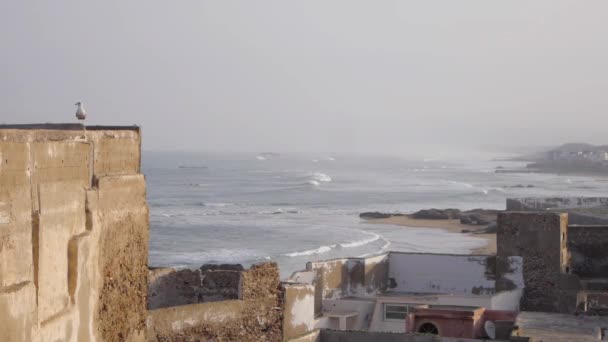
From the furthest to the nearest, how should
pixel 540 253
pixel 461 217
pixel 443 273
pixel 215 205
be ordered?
pixel 215 205
pixel 461 217
pixel 443 273
pixel 540 253

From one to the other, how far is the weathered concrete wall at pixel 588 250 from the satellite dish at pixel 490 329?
599cm

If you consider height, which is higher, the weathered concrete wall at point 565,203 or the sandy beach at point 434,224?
the weathered concrete wall at point 565,203

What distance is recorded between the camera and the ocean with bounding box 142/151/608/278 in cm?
5081

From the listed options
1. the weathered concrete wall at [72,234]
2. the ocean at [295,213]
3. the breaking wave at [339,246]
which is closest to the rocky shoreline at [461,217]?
the ocean at [295,213]

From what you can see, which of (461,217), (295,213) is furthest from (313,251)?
(295,213)

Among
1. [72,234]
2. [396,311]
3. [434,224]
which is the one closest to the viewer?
[72,234]

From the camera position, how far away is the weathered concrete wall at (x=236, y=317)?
12.2 m

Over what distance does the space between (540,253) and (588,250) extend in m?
2.39

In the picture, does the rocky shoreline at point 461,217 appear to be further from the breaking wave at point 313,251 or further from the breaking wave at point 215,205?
the breaking wave at point 215,205

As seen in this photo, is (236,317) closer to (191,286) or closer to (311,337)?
(191,286)

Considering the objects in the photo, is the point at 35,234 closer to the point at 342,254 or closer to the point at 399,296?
the point at 399,296

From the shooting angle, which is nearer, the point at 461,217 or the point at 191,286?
the point at 191,286

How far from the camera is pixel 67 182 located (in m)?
7.14

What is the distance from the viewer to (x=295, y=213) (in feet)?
259
